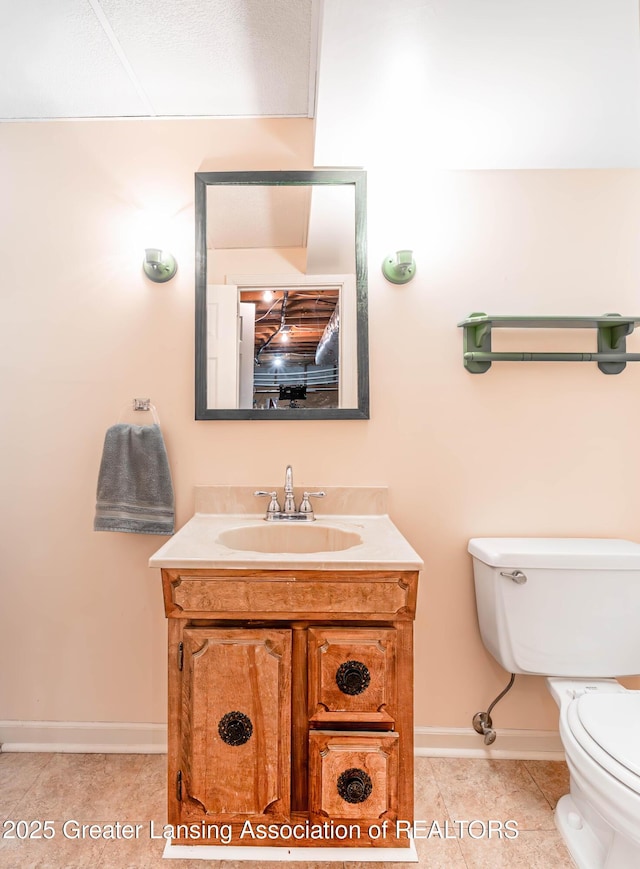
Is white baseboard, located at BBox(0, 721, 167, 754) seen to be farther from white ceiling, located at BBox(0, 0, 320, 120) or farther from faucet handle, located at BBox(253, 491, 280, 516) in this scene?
white ceiling, located at BBox(0, 0, 320, 120)

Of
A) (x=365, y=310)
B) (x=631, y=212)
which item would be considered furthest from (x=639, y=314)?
(x=365, y=310)

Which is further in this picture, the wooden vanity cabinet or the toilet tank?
the toilet tank

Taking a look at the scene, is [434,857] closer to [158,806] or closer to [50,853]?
[158,806]

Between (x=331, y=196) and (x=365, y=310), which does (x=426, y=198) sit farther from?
(x=365, y=310)

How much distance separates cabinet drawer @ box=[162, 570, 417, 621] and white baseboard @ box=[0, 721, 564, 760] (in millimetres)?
782

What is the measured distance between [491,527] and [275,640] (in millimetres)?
867

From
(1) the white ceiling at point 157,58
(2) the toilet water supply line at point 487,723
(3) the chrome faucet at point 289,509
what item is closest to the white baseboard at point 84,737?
(3) the chrome faucet at point 289,509

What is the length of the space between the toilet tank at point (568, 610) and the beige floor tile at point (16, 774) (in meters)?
1.54

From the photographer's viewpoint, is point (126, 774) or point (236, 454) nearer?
point (126, 774)

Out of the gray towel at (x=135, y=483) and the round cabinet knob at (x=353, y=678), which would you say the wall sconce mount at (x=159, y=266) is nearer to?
the gray towel at (x=135, y=483)

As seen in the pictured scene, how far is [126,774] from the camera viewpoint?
1.52 m

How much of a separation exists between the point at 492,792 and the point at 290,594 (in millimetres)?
986


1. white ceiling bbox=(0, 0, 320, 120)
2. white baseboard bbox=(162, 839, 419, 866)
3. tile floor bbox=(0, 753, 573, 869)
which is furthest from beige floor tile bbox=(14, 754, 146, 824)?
white ceiling bbox=(0, 0, 320, 120)

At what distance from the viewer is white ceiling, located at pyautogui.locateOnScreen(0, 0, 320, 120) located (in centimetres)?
125
